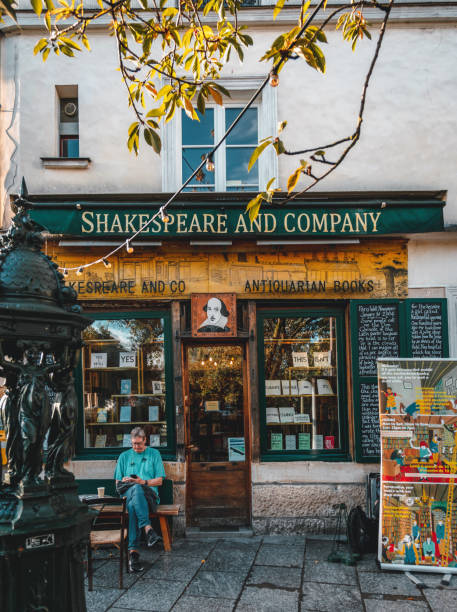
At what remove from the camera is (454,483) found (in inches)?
209

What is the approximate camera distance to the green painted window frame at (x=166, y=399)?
6.64m

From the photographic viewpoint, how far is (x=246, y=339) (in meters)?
6.82

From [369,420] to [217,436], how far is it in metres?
2.03

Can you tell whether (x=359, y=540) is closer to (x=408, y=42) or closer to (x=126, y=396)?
(x=126, y=396)

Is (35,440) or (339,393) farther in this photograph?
(339,393)

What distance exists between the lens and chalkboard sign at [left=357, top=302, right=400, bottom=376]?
260 inches

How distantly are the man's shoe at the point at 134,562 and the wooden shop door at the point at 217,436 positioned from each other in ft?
4.68

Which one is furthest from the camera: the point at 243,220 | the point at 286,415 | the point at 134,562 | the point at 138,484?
the point at 286,415

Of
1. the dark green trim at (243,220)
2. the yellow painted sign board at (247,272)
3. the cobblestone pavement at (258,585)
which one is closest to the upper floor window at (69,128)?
the dark green trim at (243,220)

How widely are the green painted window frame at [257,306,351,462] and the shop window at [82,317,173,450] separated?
1.27 metres

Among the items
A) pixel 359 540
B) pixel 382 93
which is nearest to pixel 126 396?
pixel 359 540

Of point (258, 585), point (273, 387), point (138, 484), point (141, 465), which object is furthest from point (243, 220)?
point (258, 585)

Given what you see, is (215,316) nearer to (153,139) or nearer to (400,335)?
(400,335)

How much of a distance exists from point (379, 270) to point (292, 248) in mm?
1199
